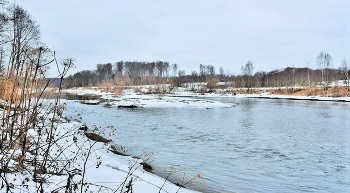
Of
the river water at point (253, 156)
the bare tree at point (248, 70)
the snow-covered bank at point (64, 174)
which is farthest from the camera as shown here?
the bare tree at point (248, 70)

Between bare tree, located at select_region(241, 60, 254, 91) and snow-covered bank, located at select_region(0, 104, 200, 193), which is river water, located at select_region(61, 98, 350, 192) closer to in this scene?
snow-covered bank, located at select_region(0, 104, 200, 193)

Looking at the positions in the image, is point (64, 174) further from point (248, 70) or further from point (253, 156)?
point (248, 70)

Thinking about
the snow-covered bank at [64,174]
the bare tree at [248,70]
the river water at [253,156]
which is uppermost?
the bare tree at [248,70]

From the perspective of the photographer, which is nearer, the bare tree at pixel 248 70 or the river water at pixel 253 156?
the river water at pixel 253 156

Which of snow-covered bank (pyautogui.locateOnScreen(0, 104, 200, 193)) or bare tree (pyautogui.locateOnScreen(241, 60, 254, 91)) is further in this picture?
bare tree (pyautogui.locateOnScreen(241, 60, 254, 91))

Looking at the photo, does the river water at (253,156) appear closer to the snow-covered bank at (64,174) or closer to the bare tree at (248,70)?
the snow-covered bank at (64,174)

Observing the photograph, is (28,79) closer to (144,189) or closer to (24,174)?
(24,174)

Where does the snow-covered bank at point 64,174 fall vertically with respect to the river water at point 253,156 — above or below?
above

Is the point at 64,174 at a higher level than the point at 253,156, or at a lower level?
higher

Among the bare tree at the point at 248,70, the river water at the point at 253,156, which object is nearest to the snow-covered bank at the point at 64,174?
the river water at the point at 253,156

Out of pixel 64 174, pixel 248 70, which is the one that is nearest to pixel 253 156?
pixel 64 174

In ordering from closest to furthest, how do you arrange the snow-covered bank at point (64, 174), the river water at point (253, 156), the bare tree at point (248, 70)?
the snow-covered bank at point (64, 174) → the river water at point (253, 156) → the bare tree at point (248, 70)

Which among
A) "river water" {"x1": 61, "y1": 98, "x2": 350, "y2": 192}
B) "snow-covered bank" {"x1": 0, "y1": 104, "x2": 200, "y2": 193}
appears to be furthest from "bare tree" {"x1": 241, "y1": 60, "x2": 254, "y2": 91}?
"snow-covered bank" {"x1": 0, "y1": 104, "x2": 200, "y2": 193}

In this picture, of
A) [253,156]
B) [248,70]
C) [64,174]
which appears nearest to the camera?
[64,174]
